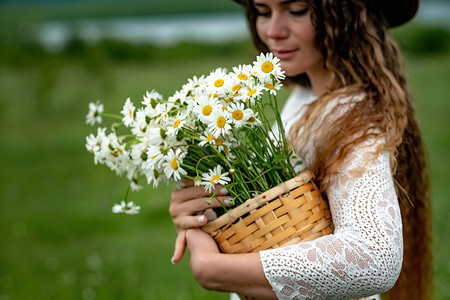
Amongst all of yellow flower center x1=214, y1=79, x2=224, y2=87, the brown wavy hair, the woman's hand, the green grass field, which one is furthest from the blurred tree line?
yellow flower center x1=214, y1=79, x2=224, y2=87

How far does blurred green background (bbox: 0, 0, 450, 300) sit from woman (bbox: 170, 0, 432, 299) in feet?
2.01

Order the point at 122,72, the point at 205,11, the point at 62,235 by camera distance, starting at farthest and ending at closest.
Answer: the point at 205,11 < the point at 122,72 < the point at 62,235

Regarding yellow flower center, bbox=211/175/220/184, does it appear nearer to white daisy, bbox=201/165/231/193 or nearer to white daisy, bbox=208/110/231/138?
white daisy, bbox=201/165/231/193

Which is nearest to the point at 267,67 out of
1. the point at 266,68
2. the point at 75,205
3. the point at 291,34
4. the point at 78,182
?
the point at 266,68

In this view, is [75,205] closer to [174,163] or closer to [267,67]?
[174,163]

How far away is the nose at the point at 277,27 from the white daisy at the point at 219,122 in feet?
1.93

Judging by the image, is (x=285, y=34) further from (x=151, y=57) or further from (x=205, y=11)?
(x=205, y=11)

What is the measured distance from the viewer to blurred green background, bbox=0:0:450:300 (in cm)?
477

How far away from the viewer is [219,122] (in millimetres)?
1492

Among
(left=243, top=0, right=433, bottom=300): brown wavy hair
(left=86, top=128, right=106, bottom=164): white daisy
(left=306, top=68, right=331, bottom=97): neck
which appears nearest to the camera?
(left=243, top=0, right=433, bottom=300): brown wavy hair

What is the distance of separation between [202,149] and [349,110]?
510 millimetres

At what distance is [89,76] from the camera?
10602mm

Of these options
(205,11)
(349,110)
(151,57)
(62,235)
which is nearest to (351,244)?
(349,110)

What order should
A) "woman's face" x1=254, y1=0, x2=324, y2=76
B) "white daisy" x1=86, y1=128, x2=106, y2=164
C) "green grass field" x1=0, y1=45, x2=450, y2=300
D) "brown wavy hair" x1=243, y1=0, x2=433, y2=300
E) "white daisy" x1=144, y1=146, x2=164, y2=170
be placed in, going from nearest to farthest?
"white daisy" x1=144, y1=146, x2=164, y2=170 → "brown wavy hair" x1=243, y1=0, x2=433, y2=300 → "white daisy" x1=86, y1=128, x2=106, y2=164 → "woman's face" x1=254, y1=0, x2=324, y2=76 → "green grass field" x1=0, y1=45, x2=450, y2=300
